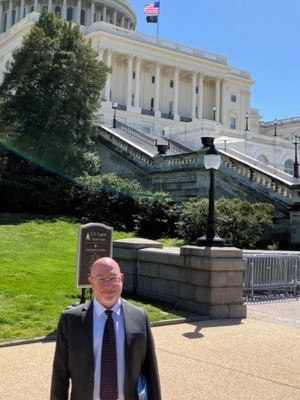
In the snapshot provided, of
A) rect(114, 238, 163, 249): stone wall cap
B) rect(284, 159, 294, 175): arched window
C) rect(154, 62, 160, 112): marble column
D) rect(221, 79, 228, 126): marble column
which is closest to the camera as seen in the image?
rect(114, 238, 163, 249): stone wall cap

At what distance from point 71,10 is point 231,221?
88.3 m

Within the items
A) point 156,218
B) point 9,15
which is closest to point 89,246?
point 156,218

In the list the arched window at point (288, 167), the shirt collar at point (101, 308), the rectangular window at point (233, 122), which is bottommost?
the shirt collar at point (101, 308)

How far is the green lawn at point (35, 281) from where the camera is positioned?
9133 millimetres

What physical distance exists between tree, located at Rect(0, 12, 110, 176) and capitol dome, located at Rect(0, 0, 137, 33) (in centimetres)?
6331

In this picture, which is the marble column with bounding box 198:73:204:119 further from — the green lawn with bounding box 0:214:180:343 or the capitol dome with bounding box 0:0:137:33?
the green lawn with bounding box 0:214:180:343

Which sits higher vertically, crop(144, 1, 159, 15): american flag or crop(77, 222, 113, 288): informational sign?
crop(144, 1, 159, 15): american flag

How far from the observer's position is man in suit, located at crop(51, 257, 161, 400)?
11.5ft

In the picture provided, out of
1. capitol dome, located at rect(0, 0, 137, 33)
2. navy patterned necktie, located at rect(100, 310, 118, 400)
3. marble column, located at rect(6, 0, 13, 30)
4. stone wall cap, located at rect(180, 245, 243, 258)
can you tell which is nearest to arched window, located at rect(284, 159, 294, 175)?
stone wall cap, located at rect(180, 245, 243, 258)

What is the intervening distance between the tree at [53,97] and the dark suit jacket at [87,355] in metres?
28.3

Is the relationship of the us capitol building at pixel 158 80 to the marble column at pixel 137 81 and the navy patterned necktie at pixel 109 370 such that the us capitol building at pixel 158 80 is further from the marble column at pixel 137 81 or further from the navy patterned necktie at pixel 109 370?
the navy patterned necktie at pixel 109 370

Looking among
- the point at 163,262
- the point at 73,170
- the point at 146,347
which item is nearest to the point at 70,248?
the point at 163,262

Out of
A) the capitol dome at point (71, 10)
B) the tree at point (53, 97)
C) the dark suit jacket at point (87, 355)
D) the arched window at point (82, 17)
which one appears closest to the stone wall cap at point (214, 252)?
the dark suit jacket at point (87, 355)

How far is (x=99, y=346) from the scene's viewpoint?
3.53 meters
